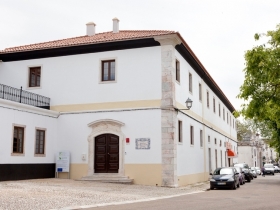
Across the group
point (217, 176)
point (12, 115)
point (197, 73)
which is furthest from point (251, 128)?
point (12, 115)

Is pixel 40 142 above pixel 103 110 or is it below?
below

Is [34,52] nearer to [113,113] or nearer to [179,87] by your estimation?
[113,113]

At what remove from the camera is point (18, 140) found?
18812 millimetres

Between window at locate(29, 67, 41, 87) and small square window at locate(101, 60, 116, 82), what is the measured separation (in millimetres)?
4241

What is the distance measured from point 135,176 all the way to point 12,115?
6.84 m

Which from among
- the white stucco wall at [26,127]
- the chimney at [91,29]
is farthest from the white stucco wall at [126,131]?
the chimney at [91,29]

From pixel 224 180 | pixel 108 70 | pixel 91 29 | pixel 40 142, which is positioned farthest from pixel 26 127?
pixel 224 180

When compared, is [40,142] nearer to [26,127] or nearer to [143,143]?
[26,127]

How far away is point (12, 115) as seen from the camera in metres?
18.2

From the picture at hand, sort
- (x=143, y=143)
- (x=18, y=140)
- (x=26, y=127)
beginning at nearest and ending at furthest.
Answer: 1. (x=18, y=140)
2. (x=26, y=127)
3. (x=143, y=143)

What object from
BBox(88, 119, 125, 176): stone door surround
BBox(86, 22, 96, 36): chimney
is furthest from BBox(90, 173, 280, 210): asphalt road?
BBox(86, 22, 96, 36): chimney

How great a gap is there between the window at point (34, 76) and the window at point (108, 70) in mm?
4256

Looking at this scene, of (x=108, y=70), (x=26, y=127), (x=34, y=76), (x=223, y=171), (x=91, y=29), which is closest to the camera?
(x=26, y=127)

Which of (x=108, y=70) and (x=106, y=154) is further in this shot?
(x=108, y=70)
